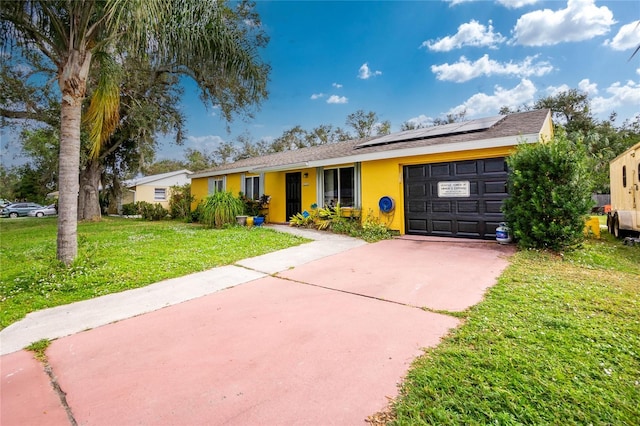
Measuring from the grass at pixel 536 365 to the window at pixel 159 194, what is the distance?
2910cm

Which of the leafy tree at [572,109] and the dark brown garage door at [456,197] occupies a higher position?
the leafy tree at [572,109]

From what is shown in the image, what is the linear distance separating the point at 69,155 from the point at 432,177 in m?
8.32

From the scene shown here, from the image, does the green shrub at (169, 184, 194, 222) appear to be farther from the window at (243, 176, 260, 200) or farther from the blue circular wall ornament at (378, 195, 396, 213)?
the blue circular wall ornament at (378, 195, 396, 213)

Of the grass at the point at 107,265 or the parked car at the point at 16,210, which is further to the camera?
the parked car at the point at 16,210

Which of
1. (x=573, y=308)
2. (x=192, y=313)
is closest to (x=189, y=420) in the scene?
(x=192, y=313)

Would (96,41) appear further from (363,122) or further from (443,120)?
(443,120)

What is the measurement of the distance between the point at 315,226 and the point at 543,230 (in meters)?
6.64

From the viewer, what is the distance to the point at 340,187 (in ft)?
35.4

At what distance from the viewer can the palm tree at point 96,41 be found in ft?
16.5

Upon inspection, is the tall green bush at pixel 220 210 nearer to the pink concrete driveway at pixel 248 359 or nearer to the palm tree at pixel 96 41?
the palm tree at pixel 96 41

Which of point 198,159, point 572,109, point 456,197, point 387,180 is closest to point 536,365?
point 456,197

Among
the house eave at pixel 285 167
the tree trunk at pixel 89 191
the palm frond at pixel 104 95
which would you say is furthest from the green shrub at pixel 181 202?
the palm frond at pixel 104 95

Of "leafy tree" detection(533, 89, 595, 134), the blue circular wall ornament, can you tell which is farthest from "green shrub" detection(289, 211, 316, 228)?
"leafy tree" detection(533, 89, 595, 134)

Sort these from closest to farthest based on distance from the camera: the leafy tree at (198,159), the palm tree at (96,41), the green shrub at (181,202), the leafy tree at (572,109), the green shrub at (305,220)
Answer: the palm tree at (96,41)
the green shrub at (305,220)
the green shrub at (181,202)
the leafy tree at (572,109)
the leafy tree at (198,159)
